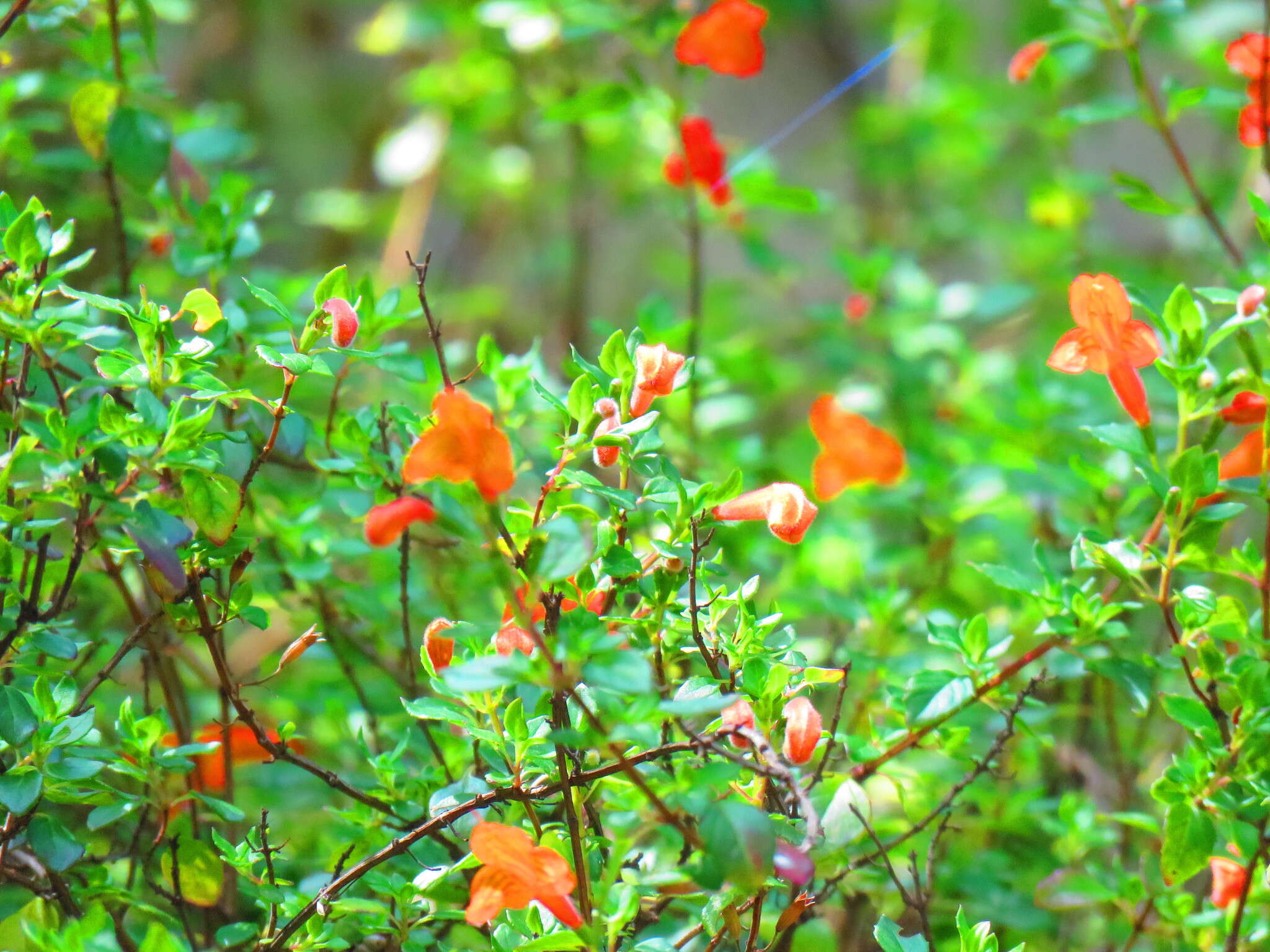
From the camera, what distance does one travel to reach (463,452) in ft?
1.61

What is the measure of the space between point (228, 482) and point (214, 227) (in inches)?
13.6

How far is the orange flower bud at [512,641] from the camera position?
0.58 meters

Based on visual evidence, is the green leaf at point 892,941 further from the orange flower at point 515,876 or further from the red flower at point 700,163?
the red flower at point 700,163

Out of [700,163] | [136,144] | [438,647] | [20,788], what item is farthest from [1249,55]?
[20,788]

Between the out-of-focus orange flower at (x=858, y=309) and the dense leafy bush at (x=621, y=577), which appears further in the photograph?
the out-of-focus orange flower at (x=858, y=309)

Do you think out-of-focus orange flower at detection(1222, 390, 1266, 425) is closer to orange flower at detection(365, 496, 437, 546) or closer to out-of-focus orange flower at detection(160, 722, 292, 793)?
orange flower at detection(365, 496, 437, 546)

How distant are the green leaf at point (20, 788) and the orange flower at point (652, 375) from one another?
0.39 metres

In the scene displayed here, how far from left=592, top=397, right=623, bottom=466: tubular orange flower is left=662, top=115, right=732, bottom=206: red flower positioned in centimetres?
64

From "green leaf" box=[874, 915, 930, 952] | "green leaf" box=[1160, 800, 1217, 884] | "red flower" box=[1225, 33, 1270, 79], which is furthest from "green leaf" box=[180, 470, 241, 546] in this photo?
"red flower" box=[1225, 33, 1270, 79]

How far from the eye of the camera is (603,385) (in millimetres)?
619

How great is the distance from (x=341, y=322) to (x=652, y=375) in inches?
7.1

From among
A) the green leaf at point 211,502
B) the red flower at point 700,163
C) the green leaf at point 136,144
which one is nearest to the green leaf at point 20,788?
the green leaf at point 211,502

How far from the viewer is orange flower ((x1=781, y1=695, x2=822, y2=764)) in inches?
22.5

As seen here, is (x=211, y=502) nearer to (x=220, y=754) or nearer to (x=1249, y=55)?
(x=220, y=754)
